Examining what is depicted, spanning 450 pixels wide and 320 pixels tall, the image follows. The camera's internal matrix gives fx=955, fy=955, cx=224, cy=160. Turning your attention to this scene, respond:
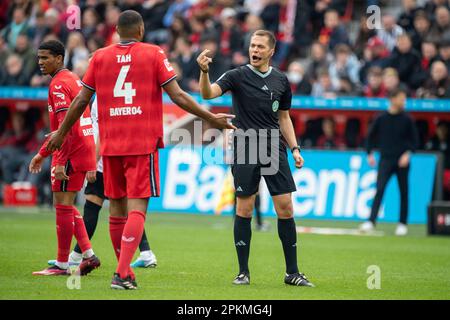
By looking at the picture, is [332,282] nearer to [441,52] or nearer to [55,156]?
[55,156]

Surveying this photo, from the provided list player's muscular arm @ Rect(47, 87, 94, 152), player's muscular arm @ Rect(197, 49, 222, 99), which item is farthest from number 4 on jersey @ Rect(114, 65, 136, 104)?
player's muscular arm @ Rect(197, 49, 222, 99)

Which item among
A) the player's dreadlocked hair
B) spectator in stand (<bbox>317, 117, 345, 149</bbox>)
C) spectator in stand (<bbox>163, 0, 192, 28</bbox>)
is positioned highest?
spectator in stand (<bbox>163, 0, 192, 28</bbox>)

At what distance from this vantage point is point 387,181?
17594 millimetres

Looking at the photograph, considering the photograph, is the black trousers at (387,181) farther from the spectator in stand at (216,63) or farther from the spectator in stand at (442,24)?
the spectator in stand at (216,63)

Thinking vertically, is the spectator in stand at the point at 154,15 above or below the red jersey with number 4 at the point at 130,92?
above

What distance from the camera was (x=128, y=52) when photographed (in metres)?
8.81

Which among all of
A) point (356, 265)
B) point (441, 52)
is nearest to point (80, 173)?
point (356, 265)

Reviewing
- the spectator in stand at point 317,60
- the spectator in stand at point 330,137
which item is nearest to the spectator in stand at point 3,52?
the spectator in stand at point 317,60

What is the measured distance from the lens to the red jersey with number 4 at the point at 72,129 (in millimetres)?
→ 10047

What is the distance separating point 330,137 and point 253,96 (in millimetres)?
10932

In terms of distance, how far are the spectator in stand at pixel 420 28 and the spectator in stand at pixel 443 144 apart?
245cm

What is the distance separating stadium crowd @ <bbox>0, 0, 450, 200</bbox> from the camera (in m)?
20.7

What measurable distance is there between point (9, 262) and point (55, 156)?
65.6 inches

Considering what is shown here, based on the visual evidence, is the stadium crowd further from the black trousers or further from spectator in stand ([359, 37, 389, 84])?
the black trousers
